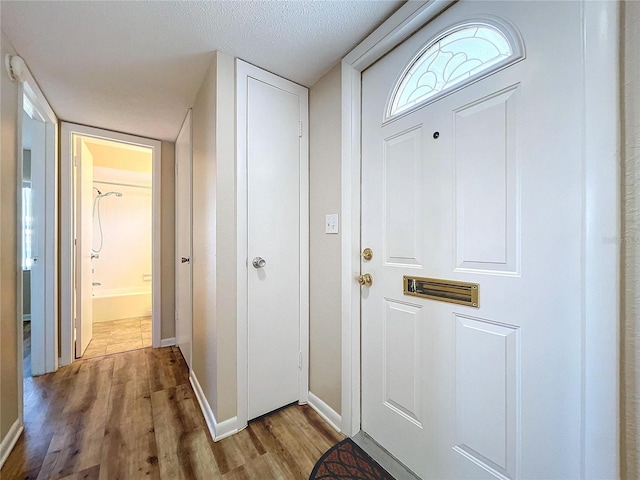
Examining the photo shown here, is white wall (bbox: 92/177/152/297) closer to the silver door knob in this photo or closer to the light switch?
the silver door knob

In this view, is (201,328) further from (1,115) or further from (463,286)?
(463,286)

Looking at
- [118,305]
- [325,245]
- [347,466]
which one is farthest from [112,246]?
[347,466]

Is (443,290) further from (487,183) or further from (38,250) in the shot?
(38,250)

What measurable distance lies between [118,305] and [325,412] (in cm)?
348

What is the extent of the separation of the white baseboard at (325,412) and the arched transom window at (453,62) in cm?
164

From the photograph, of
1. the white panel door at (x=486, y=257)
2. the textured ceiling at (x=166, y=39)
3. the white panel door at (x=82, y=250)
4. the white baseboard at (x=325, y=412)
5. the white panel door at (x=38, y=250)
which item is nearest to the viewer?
the white panel door at (x=486, y=257)

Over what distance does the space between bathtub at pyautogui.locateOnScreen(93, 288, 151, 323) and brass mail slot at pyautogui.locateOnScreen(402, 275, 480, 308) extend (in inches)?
157

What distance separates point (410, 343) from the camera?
3.89 feet

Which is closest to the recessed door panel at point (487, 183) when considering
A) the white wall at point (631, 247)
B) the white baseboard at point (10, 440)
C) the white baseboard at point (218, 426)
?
the white wall at point (631, 247)

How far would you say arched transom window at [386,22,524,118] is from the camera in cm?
91

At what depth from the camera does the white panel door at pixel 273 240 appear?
5.01ft

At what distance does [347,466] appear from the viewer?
3.99 feet

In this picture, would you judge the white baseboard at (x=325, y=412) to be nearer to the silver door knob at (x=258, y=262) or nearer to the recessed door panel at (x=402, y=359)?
the recessed door panel at (x=402, y=359)

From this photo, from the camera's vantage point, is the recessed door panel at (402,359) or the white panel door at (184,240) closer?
the recessed door panel at (402,359)
